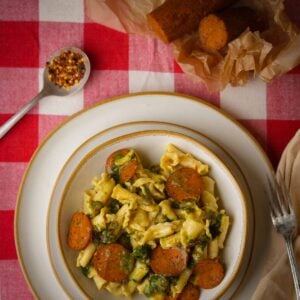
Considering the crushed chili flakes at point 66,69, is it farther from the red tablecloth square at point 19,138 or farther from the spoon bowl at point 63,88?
the red tablecloth square at point 19,138

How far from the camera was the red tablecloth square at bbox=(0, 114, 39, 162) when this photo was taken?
4.23 ft

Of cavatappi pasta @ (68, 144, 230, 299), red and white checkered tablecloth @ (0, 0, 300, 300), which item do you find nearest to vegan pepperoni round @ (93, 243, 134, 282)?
cavatappi pasta @ (68, 144, 230, 299)

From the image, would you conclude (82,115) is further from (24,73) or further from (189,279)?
(189,279)

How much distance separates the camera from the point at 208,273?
1.20 m

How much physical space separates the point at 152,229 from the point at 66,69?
47 centimetres

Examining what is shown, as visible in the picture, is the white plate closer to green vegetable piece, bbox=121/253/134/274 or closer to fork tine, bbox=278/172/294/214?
fork tine, bbox=278/172/294/214

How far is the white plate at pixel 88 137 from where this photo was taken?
4.11ft

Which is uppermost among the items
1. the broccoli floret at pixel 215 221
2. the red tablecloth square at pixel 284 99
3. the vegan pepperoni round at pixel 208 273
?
the red tablecloth square at pixel 284 99

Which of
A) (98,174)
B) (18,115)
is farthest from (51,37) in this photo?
(98,174)

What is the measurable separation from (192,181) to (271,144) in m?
0.27

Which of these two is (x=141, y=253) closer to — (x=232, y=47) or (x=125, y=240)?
(x=125, y=240)

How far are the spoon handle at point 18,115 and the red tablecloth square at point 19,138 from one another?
0.9 inches

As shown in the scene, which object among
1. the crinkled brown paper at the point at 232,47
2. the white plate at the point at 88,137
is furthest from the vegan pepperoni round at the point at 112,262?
the crinkled brown paper at the point at 232,47

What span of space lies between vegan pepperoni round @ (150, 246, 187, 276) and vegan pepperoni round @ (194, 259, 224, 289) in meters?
0.05
